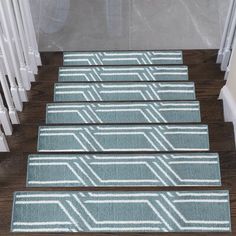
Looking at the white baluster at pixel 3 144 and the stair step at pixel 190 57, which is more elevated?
the stair step at pixel 190 57

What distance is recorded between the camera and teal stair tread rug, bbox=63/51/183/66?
3.34 m

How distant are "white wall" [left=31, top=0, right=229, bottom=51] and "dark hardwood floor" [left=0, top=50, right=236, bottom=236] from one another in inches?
17.0

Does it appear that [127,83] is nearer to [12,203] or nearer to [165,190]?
[165,190]

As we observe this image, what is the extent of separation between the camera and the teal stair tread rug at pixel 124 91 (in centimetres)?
297

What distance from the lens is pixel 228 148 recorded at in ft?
8.43

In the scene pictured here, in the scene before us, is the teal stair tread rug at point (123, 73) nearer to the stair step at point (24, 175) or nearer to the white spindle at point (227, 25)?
the white spindle at point (227, 25)

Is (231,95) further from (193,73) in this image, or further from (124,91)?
(124,91)

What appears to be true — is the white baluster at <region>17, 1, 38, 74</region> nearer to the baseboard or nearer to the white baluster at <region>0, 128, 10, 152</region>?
the white baluster at <region>0, 128, 10, 152</region>

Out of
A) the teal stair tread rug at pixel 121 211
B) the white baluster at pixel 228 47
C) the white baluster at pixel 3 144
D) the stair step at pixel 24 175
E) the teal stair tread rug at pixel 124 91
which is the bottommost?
the teal stair tread rug at pixel 121 211

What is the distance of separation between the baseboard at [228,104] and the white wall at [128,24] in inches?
36.4

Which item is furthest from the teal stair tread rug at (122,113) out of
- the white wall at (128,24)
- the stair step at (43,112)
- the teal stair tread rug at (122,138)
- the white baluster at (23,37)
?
the white wall at (128,24)

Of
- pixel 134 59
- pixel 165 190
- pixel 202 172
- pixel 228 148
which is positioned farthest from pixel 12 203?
pixel 134 59

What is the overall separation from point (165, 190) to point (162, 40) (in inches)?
63.5

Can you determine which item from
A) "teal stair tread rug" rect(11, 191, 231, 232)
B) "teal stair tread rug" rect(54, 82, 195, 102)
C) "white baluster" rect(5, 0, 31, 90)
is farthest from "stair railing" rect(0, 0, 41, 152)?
"teal stair tread rug" rect(11, 191, 231, 232)
